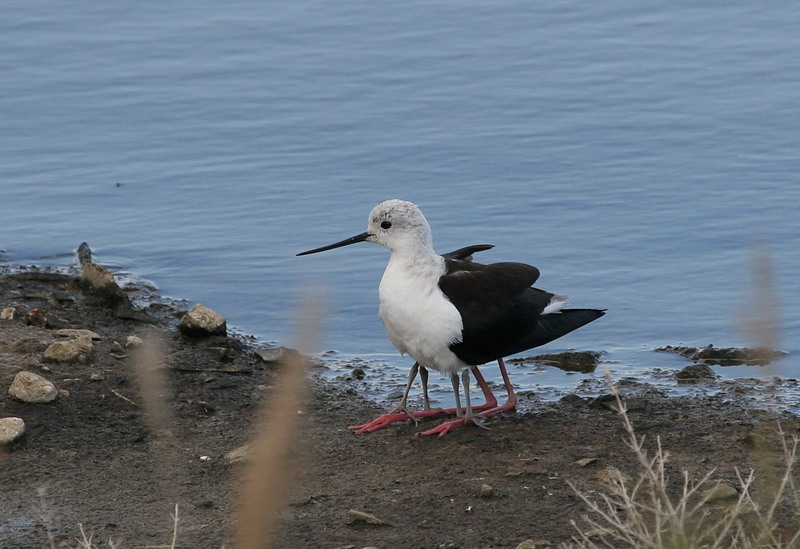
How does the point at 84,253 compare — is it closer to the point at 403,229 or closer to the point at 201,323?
the point at 201,323

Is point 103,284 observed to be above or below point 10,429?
above

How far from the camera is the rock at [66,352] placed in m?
6.91

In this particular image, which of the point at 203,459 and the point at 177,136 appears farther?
the point at 177,136

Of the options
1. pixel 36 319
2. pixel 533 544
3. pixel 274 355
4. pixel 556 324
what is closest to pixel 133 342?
pixel 36 319

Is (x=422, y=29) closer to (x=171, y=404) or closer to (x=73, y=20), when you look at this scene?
(x=73, y=20)

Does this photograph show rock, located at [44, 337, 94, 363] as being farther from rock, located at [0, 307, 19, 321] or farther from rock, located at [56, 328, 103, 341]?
rock, located at [0, 307, 19, 321]

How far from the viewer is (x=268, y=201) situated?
34.4 ft

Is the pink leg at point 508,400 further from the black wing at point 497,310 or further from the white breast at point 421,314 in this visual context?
the white breast at point 421,314

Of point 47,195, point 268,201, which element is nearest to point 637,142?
point 268,201

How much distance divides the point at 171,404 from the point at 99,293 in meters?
2.09

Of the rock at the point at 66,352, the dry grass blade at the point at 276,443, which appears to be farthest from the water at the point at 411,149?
the dry grass blade at the point at 276,443

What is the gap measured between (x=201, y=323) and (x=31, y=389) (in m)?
1.61

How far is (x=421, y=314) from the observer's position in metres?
6.23

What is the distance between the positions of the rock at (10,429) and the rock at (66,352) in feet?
2.84
